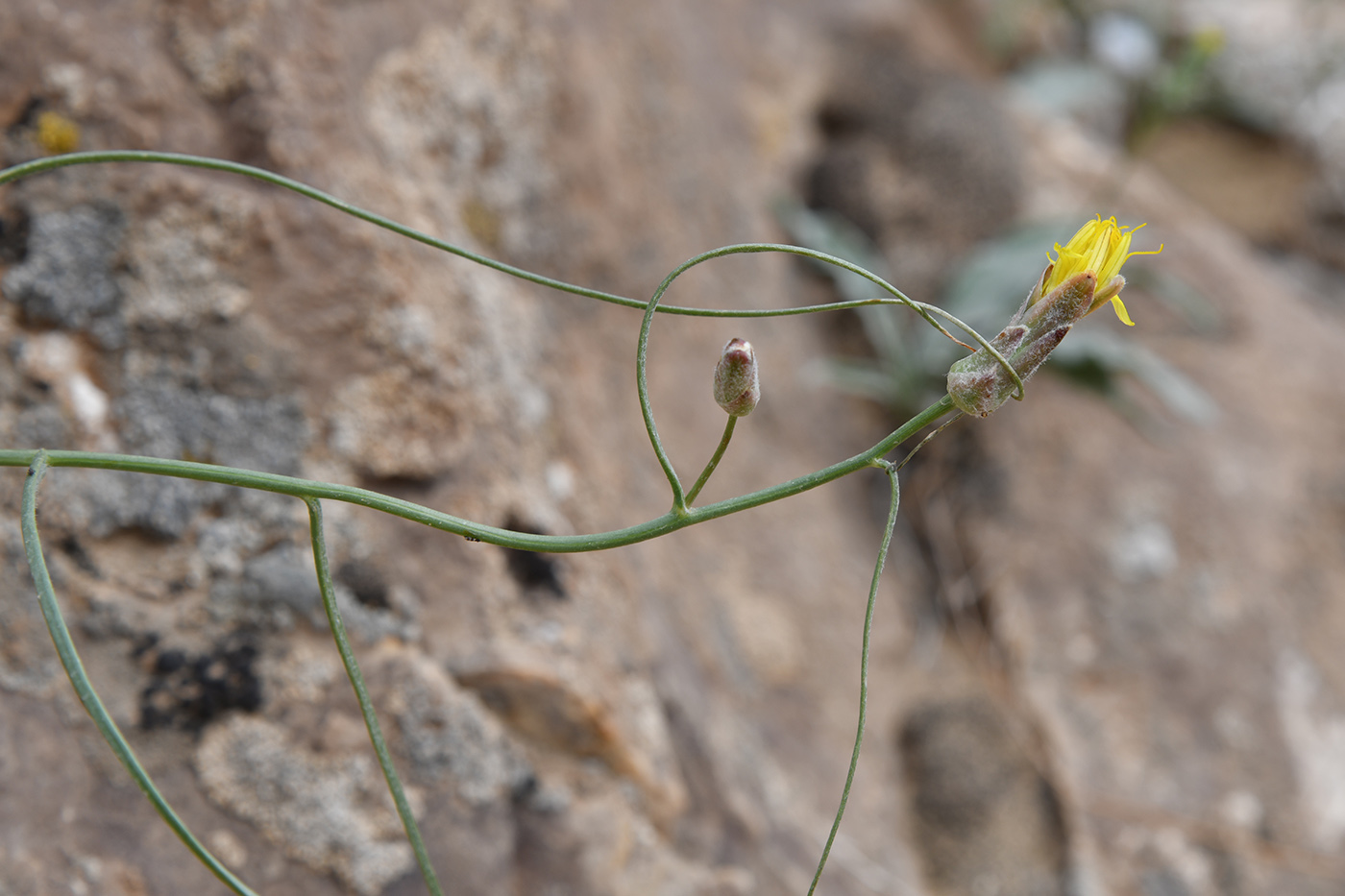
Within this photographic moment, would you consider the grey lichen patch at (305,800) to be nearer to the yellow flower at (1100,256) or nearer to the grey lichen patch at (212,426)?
the grey lichen patch at (212,426)

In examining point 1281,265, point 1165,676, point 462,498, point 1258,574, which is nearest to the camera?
point 462,498

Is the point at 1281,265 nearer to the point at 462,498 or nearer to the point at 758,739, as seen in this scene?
the point at 758,739

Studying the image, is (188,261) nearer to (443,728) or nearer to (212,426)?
(212,426)

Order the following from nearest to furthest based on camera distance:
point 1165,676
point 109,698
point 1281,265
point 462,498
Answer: point 109,698 → point 462,498 → point 1165,676 → point 1281,265

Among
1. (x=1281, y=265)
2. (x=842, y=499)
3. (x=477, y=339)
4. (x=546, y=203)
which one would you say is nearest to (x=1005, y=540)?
(x=842, y=499)

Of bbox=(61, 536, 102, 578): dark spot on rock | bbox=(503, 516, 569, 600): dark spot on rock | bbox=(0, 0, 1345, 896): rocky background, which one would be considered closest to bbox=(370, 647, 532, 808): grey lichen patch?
bbox=(0, 0, 1345, 896): rocky background

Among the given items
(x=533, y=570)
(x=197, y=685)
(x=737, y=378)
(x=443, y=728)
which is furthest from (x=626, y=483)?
(x=737, y=378)
